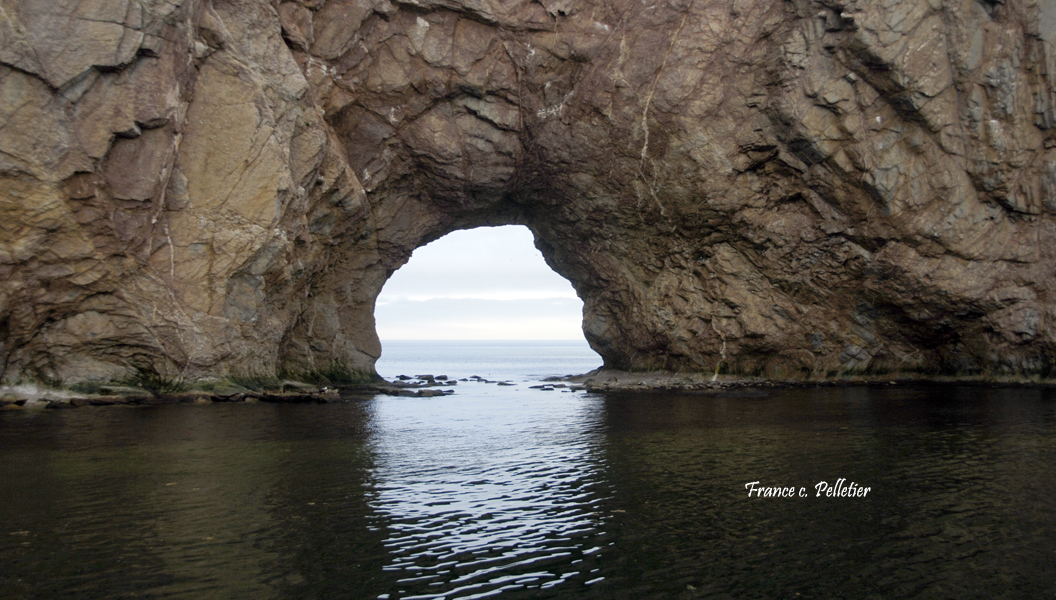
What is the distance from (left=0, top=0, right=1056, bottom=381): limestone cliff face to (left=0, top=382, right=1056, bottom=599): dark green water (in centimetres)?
832

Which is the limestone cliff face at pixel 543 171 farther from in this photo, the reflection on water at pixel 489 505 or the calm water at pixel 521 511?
the reflection on water at pixel 489 505

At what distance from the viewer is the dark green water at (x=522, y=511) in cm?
945

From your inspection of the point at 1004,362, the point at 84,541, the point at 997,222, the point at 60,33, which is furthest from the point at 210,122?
the point at 1004,362

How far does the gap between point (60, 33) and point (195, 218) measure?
8219 millimetres

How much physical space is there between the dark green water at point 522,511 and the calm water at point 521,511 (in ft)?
0.17

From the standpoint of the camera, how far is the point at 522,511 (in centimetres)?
1305

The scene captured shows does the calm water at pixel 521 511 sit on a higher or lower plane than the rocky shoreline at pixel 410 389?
lower

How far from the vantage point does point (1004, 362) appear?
4066 centimetres

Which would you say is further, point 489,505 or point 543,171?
point 543,171

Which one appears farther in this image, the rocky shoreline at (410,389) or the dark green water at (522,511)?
the rocky shoreline at (410,389)

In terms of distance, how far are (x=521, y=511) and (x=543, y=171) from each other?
3111cm

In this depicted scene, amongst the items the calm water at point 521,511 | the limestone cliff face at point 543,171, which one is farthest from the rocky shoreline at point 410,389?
the calm water at point 521,511

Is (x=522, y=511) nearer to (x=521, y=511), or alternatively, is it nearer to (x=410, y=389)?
(x=521, y=511)

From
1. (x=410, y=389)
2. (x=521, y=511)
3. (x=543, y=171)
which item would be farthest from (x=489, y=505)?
(x=410, y=389)
